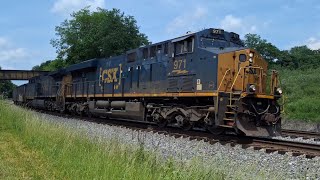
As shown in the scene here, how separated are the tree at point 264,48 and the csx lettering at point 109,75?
144 ft

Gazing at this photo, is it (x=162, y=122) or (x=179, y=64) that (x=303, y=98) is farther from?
(x=179, y=64)

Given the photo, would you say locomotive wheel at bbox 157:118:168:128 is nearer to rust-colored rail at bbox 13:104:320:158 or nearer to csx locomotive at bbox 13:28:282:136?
csx locomotive at bbox 13:28:282:136

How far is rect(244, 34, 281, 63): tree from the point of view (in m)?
60.8

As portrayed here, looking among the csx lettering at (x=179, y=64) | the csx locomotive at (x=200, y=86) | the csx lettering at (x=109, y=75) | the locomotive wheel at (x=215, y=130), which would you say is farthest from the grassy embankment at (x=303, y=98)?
the csx lettering at (x=109, y=75)

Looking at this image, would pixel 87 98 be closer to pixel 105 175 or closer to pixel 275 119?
pixel 275 119

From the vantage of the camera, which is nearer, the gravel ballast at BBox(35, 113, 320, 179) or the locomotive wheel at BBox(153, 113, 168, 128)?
the gravel ballast at BBox(35, 113, 320, 179)

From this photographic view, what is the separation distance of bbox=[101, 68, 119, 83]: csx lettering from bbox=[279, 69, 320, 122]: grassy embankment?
350 inches

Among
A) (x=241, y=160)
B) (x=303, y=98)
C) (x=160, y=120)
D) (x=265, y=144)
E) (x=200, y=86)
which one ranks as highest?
(x=200, y=86)

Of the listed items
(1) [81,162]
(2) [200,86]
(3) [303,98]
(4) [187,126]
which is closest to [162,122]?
(4) [187,126]

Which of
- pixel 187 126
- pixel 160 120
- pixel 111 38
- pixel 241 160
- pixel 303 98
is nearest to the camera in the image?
pixel 241 160

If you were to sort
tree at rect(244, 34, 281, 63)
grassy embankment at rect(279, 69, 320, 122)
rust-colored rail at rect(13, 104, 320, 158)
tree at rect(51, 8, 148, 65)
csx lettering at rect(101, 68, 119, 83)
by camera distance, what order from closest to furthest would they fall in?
1. rust-colored rail at rect(13, 104, 320, 158)
2. csx lettering at rect(101, 68, 119, 83)
3. grassy embankment at rect(279, 69, 320, 122)
4. tree at rect(51, 8, 148, 65)
5. tree at rect(244, 34, 281, 63)

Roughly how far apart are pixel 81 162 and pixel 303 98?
1826 centimetres

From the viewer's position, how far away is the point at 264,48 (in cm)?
6250

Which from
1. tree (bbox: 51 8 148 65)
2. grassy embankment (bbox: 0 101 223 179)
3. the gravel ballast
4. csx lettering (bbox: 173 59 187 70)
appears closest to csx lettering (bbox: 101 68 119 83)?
csx lettering (bbox: 173 59 187 70)
